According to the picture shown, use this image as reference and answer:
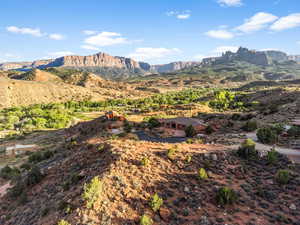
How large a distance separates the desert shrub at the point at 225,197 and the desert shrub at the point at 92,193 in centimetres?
707

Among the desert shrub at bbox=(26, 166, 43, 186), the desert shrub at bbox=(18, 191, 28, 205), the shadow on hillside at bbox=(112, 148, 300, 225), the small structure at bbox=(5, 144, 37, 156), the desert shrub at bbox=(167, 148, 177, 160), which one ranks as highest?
the desert shrub at bbox=(167, 148, 177, 160)

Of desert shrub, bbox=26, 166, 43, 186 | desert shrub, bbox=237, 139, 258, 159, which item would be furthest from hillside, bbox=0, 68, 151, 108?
desert shrub, bbox=237, 139, 258, 159

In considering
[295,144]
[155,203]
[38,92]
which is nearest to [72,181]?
[155,203]

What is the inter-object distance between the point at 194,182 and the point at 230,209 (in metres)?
2.79

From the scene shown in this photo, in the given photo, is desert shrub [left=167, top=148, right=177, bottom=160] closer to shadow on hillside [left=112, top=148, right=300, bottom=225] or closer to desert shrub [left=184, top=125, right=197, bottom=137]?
shadow on hillside [left=112, top=148, right=300, bottom=225]

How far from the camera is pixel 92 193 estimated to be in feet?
35.8

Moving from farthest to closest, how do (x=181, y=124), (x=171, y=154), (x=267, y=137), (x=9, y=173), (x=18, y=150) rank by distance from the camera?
(x=18, y=150)
(x=181, y=124)
(x=9, y=173)
(x=267, y=137)
(x=171, y=154)

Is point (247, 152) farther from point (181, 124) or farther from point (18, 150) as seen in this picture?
point (18, 150)

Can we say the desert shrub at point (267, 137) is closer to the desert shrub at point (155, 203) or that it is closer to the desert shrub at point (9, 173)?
the desert shrub at point (155, 203)

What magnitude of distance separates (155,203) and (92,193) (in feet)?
11.8

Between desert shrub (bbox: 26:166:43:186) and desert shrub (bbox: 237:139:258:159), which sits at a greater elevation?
desert shrub (bbox: 237:139:258:159)

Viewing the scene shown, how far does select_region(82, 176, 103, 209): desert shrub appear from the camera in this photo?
1049 cm

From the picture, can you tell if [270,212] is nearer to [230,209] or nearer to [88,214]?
[230,209]

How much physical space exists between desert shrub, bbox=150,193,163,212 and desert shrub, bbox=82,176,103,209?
3097mm
